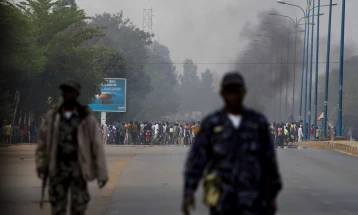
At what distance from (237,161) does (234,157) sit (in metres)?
0.04

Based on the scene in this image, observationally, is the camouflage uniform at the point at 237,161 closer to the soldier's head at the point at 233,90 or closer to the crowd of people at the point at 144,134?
the soldier's head at the point at 233,90

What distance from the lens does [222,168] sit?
6.80 meters

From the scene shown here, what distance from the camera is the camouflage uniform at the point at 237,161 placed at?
6.76 meters

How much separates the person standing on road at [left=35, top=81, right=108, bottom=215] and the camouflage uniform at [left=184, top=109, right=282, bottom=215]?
2.21 meters

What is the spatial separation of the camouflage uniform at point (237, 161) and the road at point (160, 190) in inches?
266

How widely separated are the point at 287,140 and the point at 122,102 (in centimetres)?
1237

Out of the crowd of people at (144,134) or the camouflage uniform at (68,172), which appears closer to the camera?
the camouflage uniform at (68,172)

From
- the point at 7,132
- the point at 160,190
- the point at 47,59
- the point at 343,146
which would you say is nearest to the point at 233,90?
the point at 160,190

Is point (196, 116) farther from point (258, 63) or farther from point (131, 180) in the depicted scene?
point (131, 180)

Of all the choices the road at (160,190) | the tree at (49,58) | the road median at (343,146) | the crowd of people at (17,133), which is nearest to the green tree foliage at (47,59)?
the tree at (49,58)

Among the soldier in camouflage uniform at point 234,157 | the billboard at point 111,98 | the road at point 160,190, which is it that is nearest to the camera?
the soldier in camouflage uniform at point 234,157

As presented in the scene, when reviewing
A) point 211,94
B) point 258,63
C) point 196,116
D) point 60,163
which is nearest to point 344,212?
point 60,163

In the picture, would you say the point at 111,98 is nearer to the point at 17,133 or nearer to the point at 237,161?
the point at 17,133

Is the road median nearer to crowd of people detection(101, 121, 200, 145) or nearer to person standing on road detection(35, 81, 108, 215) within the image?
crowd of people detection(101, 121, 200, 145)
